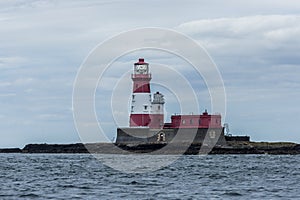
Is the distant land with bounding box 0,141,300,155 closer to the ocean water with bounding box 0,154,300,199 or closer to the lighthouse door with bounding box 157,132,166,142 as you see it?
the lighthouse door with bounding box 157,132,166,142

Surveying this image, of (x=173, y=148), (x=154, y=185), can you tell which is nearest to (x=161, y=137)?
(x=173, y=148)

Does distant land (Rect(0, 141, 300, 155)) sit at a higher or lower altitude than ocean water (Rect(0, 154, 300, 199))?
higher

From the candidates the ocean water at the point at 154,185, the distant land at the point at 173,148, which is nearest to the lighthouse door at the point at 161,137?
the distant land at the point at 173,148

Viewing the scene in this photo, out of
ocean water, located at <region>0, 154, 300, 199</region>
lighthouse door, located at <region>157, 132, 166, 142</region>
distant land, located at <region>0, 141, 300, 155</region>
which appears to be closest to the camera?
ocean water, located at <region>0, 154, 300, 199</region>

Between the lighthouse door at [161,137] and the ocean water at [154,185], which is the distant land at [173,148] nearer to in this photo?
the lighthouse door at [161,137]

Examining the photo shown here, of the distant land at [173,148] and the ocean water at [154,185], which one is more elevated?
the distant land at [173,148]

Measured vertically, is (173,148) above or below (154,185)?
above

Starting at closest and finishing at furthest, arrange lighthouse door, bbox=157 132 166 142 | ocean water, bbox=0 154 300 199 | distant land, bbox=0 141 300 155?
ocean water, bbox=0 154 300 199
lighthouse door, bbox=157 132 166 142
distant land, bbox=0 141 300 155

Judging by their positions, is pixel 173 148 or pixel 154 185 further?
pixel 173 148

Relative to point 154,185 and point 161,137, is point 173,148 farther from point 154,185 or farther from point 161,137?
point 154,185

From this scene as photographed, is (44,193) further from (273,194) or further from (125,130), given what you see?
(125,130)

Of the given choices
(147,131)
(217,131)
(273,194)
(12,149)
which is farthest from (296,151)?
(273,194)

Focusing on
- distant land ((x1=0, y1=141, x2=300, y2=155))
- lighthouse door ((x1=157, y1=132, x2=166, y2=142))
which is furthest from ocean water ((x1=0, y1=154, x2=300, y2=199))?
distant land ((x1=0, y1=141, x2=300, y2=155))

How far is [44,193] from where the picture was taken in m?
35.6
